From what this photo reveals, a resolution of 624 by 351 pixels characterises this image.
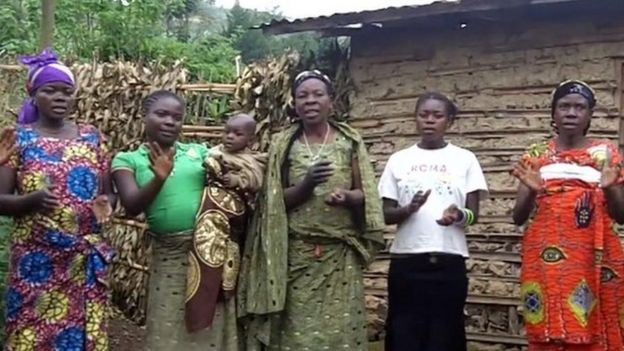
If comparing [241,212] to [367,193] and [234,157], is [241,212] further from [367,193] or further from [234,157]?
[367,193]

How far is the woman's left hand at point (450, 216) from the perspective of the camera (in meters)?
4.84

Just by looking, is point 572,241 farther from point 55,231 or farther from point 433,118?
point 55,231

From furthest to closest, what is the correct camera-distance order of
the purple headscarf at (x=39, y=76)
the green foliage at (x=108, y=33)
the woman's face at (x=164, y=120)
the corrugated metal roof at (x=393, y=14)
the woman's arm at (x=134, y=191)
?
the green foliage at (x=108, y=33)
the corrugated metal roof at (x=393, y=14)
the woman's face at (x=164, y=120)
the purple headscarf at (x=39, y=76)
the woman's arm at (x=134, y=191)

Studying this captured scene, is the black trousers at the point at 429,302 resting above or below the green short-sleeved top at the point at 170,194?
below

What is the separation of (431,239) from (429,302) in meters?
0.32

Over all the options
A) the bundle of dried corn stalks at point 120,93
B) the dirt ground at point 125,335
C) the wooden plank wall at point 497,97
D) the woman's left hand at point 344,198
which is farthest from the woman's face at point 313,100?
the bundle of dried corn stalks at point 120,93

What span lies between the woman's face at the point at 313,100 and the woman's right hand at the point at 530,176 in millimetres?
1007

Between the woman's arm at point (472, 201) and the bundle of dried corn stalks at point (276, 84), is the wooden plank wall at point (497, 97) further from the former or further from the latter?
the woman's arm at point (472, 201)

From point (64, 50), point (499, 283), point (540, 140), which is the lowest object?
point (499, 283)

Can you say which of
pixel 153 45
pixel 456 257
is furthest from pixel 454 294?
pixel 153 45

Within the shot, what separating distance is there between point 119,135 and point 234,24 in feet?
50.7

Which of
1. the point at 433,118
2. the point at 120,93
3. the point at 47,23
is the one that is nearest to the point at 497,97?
the point at 433,118

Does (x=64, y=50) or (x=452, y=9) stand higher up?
(x=64, y=50)

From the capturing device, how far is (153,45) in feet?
45.5
